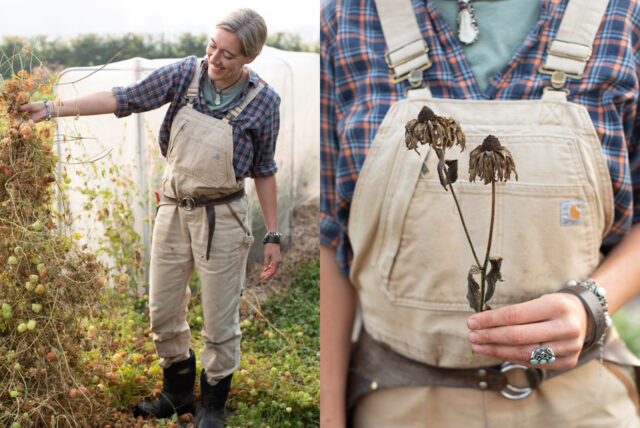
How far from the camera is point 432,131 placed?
1.53 ft

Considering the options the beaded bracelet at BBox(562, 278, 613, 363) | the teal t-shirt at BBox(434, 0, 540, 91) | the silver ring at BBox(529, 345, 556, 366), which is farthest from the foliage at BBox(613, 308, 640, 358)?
the teal t-shirt at BBox(434, 0, 540, 91)

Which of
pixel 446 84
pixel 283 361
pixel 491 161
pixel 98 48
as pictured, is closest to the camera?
pixel 491 161

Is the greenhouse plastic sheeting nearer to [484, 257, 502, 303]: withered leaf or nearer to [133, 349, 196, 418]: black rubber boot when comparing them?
[133, 349, 196, 418]: black rubber boot

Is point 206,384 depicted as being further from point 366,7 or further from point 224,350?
point 366,7

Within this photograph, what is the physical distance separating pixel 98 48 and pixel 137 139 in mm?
153

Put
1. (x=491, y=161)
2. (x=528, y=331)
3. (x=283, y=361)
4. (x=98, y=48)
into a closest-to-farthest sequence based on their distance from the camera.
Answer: (x=491, y=161), (x=528, y=331), (x=98, y=48), (x=283, y=361)

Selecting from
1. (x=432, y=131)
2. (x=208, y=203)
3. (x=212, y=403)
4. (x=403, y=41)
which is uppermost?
(x=403, y=41)

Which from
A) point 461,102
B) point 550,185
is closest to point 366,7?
point 461,102

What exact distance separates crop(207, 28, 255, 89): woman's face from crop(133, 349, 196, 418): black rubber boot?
390 millimetres

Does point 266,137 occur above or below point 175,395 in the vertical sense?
above

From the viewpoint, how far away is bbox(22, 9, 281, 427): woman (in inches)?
28.0

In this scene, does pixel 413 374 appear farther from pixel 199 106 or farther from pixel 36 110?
pixel 36 110

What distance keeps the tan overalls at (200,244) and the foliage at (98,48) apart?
0.21ft

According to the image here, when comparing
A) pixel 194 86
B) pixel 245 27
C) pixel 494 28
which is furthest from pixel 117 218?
pixel 494 28
